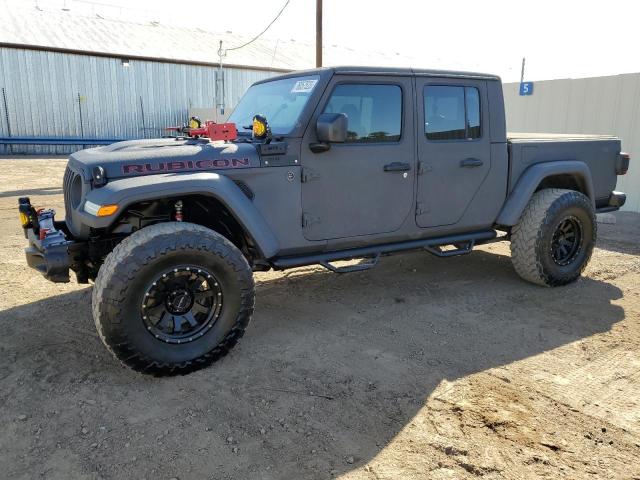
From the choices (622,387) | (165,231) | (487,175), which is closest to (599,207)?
(487,175)

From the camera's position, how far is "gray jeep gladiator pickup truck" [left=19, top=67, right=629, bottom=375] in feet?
11.0

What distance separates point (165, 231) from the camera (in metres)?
3.35

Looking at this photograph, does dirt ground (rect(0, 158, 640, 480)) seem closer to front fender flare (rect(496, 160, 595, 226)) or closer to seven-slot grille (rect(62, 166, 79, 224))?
front fender flare (rect(496, 160, 595, 226))

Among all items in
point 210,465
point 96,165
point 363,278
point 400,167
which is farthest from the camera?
point 363,278

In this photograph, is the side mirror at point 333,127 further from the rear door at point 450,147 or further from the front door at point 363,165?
the rear door at point 450,147

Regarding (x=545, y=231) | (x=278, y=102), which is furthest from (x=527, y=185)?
(x=278, y=102)

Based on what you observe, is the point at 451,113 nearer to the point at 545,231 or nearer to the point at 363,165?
the point at 363,165

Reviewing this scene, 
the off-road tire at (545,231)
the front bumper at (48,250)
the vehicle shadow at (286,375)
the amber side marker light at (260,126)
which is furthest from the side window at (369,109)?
the front bumper at (48,250)

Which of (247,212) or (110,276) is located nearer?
(110,276)

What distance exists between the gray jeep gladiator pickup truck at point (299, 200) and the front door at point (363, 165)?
1cm

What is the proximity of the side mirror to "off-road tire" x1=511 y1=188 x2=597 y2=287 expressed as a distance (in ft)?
7.40

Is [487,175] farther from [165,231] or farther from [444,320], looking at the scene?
[165,231]

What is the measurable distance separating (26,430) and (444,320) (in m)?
3.05

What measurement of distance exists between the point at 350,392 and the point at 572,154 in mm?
3656
